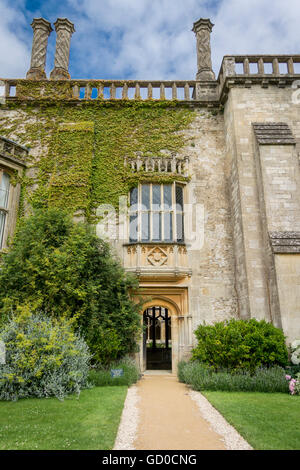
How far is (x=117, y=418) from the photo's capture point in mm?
5266

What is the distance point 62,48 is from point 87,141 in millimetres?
5492

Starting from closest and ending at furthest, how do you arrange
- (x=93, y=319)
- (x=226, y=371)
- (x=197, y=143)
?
(x=226, y=371), (x=93, y=319), (x=197, y=143)

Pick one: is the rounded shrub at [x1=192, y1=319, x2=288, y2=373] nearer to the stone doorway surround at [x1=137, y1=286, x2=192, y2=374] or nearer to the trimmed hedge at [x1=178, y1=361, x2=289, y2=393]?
the trimmed hedge at [x1=178, y1=361, x2=289, y2=393]

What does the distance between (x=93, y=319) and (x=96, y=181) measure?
5.73 m

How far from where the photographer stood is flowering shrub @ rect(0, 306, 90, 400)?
6.60 meters

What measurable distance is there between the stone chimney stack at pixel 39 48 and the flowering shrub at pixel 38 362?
11.3 metres

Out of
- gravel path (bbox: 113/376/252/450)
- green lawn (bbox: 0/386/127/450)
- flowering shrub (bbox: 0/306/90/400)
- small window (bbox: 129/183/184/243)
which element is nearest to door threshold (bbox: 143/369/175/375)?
gravel path (bbox: 113/376/252/450)

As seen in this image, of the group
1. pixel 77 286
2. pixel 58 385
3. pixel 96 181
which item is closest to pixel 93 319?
pixel 77 286

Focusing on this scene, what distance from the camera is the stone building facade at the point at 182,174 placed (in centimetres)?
1038

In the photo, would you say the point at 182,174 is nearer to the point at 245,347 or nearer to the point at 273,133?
the point at 273,133

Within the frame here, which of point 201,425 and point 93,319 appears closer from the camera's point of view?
point 201,425

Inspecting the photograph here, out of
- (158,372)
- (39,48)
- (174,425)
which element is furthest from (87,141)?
(174,425)

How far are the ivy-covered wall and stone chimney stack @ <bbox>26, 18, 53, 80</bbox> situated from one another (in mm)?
1681

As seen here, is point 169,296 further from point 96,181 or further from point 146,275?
point 96,181
